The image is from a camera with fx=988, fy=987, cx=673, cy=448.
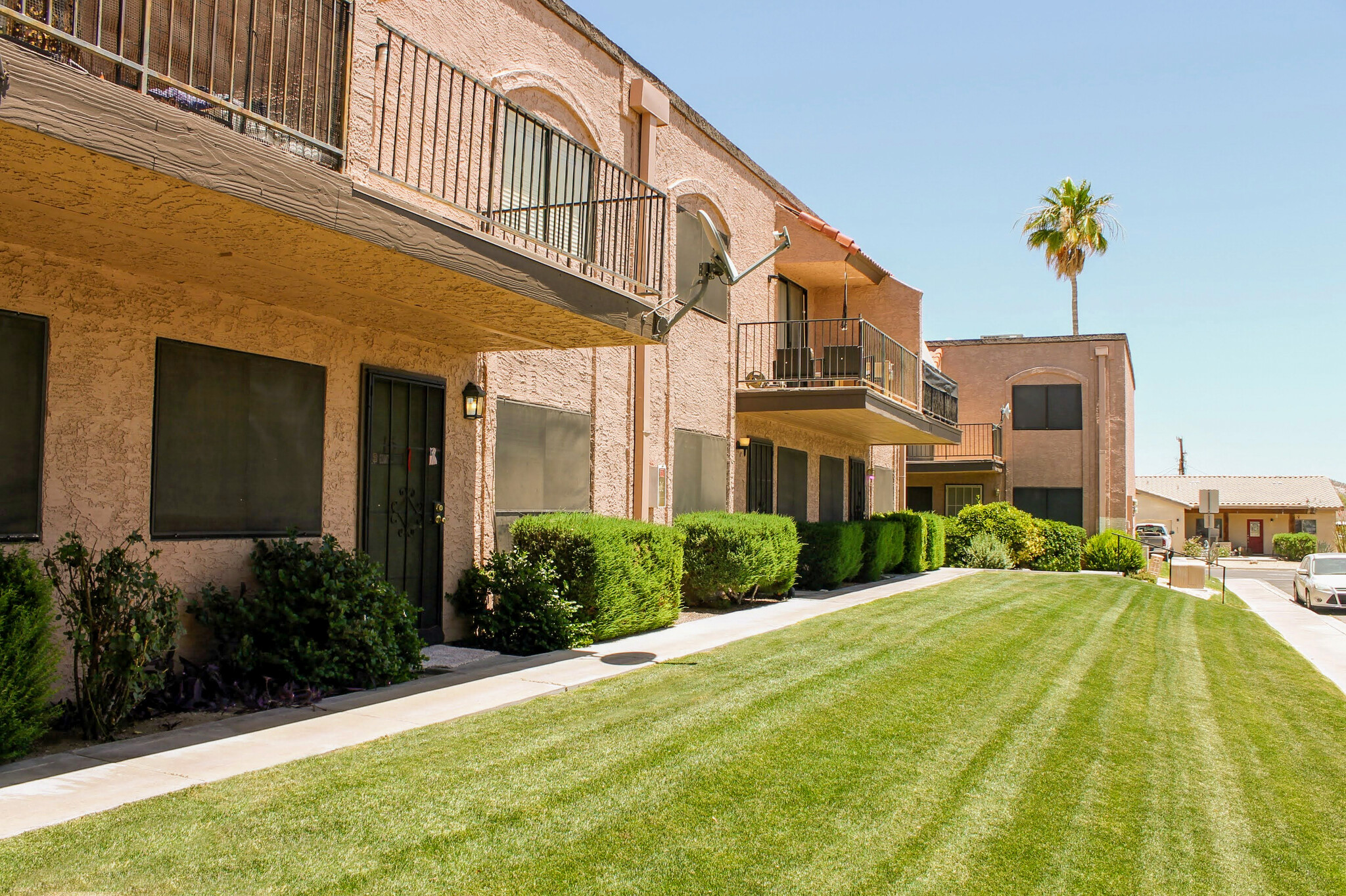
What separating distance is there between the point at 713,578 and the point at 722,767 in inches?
281

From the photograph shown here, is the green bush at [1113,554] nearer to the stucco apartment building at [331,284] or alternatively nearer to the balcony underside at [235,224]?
the stucco apartment building at [331,284]

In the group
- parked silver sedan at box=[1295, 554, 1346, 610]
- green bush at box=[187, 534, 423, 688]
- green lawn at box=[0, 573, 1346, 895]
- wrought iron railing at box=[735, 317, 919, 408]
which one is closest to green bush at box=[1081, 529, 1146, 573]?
parked silver sedan at box=[1295, 554, 1346, 610]

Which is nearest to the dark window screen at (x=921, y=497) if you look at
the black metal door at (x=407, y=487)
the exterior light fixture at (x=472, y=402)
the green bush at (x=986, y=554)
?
the green bush at (x=986, y=554)

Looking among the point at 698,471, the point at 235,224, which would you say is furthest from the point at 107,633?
the point at 698,471

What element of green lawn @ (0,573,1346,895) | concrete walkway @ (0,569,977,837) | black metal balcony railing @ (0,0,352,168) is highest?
black metal balcony railing @ (0,0,352,168)

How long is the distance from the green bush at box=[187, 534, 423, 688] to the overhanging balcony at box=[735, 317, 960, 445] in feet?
29.6

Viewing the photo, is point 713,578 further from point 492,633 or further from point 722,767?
point 722,767

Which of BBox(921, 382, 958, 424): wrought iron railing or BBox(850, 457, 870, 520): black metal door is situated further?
BBox(850, 457, 870, 520): black metal door

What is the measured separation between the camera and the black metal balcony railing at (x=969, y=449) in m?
31.3

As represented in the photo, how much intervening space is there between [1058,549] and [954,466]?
542 cm

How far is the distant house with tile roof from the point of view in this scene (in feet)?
181

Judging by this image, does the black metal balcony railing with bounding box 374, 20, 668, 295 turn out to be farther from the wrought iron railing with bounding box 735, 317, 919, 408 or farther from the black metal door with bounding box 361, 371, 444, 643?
the wrought iron railing with bounding box 735, 317, 919, 408

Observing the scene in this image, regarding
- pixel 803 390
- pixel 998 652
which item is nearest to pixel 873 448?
pixel 803 390

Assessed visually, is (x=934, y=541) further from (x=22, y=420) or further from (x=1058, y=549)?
(x=22, y=420)
